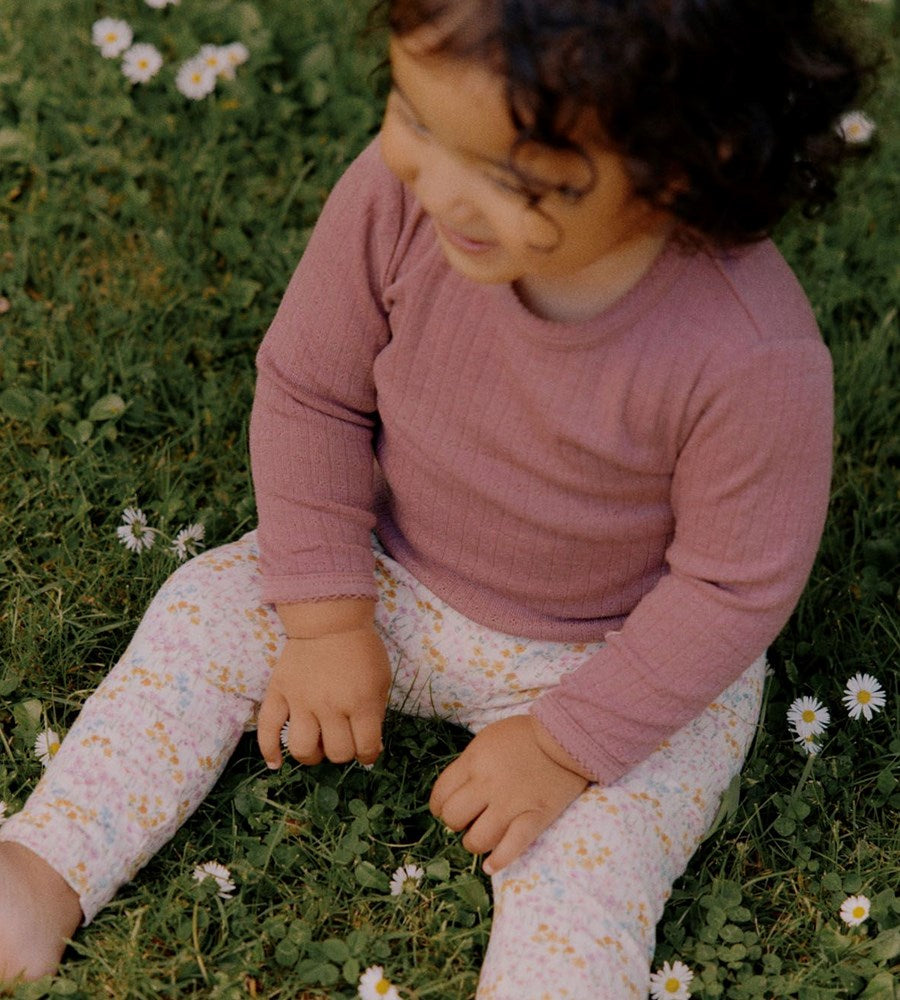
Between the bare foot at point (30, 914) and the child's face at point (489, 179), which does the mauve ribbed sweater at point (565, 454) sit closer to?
the child's face at point (489, 179)

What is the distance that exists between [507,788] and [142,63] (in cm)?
150

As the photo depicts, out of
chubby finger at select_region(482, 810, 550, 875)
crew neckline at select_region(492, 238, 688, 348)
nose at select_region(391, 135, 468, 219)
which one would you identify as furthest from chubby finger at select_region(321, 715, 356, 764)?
nose at select_region(391, 135, 468, 219)

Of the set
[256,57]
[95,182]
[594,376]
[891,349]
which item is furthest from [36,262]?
[891,349]

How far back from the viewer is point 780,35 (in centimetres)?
119

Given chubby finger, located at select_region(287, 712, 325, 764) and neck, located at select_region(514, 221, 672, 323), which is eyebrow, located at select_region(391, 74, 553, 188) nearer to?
neck, located at select_region(514, 221, 672, 323)

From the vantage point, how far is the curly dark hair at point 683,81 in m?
1.09

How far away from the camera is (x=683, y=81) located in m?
1.15

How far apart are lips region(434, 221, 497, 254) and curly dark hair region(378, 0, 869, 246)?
5.6 inches

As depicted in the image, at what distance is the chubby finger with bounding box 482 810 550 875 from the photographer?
4.91 ft

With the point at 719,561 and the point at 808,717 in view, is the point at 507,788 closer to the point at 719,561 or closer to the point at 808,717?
the point at 719,561

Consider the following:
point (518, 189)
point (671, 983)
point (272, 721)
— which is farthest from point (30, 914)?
point (518, 189)

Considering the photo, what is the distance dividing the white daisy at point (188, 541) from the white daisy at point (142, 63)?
928 millimetres

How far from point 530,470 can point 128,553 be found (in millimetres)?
633

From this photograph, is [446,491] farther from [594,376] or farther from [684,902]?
[684,902]
